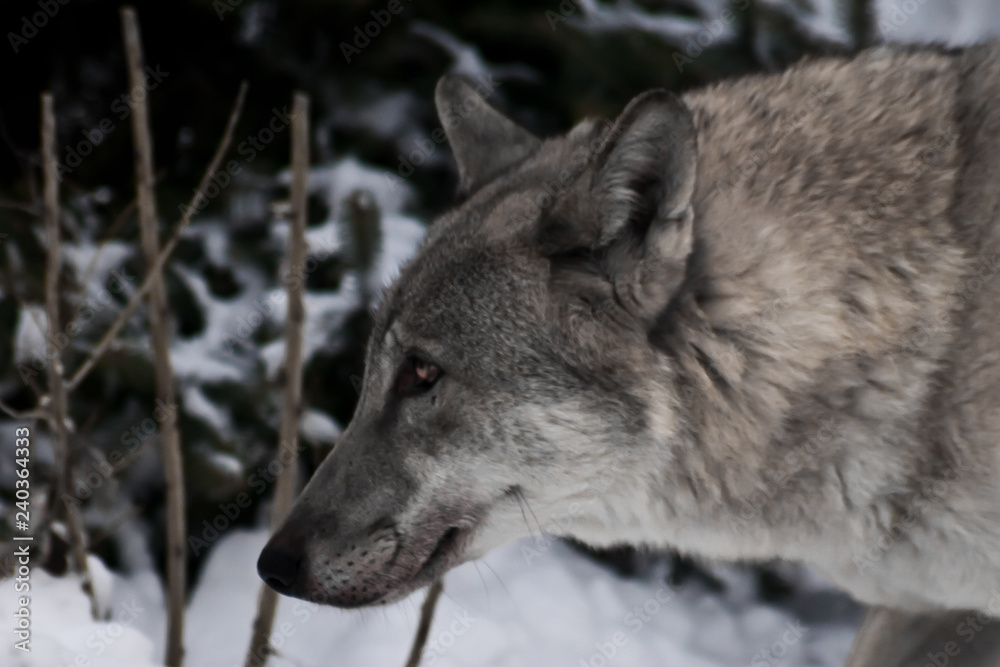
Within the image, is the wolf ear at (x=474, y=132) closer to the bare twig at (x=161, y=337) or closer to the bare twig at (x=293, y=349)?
the bare twig at (x=293, y=349)

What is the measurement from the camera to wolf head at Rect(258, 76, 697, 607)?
234 cm

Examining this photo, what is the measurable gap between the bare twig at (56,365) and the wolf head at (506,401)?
92cm

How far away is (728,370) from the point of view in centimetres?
235

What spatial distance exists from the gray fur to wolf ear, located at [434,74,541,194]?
0.50 metres

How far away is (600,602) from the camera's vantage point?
4.61 metres

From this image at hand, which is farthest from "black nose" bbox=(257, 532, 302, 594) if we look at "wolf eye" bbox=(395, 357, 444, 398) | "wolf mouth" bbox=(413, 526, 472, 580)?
"wolf eye" bbox=(395, 357, 444, 398)

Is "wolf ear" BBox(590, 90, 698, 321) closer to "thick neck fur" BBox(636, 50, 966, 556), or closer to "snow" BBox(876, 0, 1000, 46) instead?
"thick neck fur" BBox(636, 50, 966, 556)

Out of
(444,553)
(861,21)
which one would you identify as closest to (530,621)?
(444,553)

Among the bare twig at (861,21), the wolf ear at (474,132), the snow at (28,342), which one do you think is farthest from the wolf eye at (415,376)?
the bare twig at (861,21)

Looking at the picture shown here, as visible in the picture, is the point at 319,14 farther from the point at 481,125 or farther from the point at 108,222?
the point at 481,125

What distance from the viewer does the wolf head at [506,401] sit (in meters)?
2.34

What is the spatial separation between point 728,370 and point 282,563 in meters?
1.12

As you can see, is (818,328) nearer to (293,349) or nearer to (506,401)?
(506,401)

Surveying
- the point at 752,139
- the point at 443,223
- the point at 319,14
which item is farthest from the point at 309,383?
the point at 752,139
